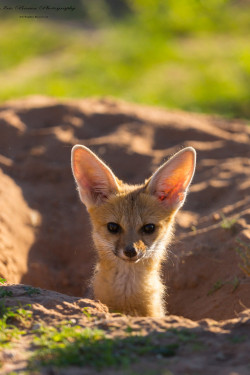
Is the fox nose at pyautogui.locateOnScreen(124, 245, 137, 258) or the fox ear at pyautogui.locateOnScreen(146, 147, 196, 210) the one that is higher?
the fox ear at pyautogui.locateOnScreen(146, 147, 196, 210)

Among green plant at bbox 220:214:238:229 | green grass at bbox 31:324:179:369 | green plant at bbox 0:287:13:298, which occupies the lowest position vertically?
green grass at bbox 31:324:179:369

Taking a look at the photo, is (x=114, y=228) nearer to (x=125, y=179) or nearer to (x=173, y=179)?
(x=173, y=179)

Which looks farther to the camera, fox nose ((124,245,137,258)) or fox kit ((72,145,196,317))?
fox kit ((72,145,196,317))

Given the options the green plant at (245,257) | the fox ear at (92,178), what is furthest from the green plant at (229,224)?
the fox ear at (92,178)

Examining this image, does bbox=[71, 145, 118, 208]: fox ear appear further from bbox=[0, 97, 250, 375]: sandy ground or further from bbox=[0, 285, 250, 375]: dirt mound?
bbox=[0, 285, 250, 375]: dirt mound

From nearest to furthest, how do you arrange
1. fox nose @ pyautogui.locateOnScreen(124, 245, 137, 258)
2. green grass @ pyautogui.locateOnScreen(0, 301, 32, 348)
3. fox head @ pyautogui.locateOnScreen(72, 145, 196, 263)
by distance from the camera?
green grass @ pyautogui.locateOnScreen(0, 301, 32, 348), fox nose @ pyautogui.locateOnScreen(124, 245, 137, 258), fox head @ pyautogui.locateOnScreen(72, 145, 196, 263)

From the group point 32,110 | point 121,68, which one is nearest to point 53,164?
point 32,110

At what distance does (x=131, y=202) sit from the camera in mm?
4676

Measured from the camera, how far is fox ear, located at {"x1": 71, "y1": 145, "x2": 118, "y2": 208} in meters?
4.70

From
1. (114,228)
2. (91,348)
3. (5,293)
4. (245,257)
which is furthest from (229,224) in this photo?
(91,348)

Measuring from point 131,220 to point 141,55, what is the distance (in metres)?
11.2

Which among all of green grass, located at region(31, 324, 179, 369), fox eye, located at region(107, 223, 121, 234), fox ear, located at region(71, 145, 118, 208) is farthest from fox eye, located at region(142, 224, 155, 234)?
green grass, located at region(31, 324, 179, 369)

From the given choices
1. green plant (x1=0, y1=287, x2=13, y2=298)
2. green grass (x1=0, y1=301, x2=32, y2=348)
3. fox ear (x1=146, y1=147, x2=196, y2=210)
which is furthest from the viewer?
fox ear (x1=146, y1=147, x2=196, y2=210)

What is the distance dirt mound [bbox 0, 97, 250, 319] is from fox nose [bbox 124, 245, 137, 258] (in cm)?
88
